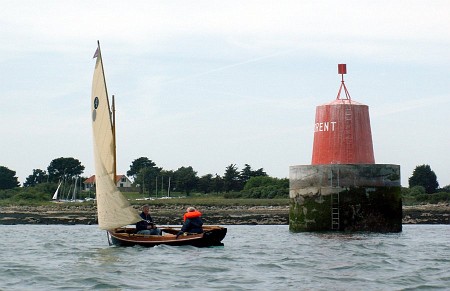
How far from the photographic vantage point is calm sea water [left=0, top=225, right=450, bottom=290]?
26.6m

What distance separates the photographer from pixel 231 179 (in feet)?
460

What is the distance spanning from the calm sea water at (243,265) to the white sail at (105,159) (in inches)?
50.4

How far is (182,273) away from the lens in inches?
1139

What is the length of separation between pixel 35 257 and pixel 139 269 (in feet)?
22.3

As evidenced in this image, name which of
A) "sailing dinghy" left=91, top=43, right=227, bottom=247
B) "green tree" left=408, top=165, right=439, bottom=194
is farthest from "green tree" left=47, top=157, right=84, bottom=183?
"sailing dinghy" left=91, top=43, right=227, bottom=247

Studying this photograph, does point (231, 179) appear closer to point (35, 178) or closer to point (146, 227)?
point (35, 178)

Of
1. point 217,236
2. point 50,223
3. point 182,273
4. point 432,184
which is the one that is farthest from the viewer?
point 432,184

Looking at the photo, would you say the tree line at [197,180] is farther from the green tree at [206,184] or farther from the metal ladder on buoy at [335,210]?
the metal ladder on buoy at [335,210]

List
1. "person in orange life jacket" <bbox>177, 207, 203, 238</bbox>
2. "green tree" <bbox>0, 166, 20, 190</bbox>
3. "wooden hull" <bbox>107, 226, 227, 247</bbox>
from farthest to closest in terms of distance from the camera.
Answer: "green tree" <bbox>0, 166, 20, 190</bbox>
"person in orange life jacket" <bbox>177, 207, 203, 238</bbox>
"wooden hull" <bbox>107, 226, 227, 247</bbox>

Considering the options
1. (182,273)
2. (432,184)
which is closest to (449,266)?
(182,273)

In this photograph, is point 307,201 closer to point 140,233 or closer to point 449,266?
point 140,233

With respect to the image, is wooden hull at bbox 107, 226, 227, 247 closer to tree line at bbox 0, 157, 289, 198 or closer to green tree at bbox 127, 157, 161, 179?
tree line at bbox 0, 157, 289, 198

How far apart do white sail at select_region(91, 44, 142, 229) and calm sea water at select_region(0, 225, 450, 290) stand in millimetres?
1279

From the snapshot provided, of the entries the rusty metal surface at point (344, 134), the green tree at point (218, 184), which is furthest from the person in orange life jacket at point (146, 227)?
the green tree at point (218, 184)
